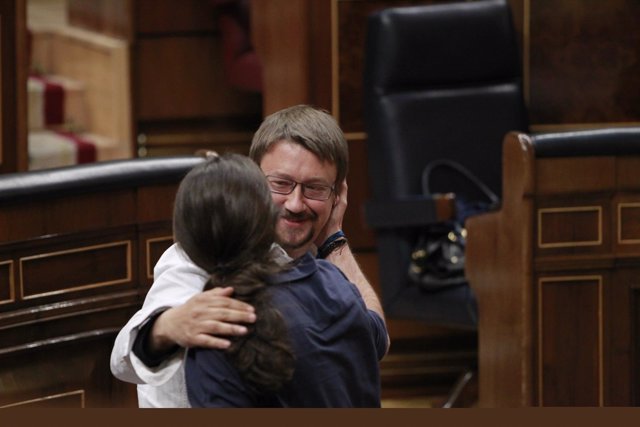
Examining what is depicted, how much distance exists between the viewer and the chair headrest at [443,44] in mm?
4180

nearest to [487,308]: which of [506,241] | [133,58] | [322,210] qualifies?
[506,241]

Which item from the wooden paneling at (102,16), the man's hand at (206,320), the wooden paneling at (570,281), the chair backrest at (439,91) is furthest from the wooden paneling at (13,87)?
the man's hand at (206,320)

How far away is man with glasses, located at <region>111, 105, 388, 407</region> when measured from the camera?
162 cm

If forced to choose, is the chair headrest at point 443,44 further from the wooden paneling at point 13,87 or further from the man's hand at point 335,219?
the man's hand at point 335,219

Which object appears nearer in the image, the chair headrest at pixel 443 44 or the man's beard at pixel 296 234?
the man's beard at pixel 296 234

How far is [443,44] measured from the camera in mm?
4250

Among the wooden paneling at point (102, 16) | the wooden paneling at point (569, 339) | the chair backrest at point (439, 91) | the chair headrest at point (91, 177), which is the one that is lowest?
the wooden paneling at point (569, 339)

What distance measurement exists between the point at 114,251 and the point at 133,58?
3601 mm

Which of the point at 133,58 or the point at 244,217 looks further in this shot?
the point at 133,58

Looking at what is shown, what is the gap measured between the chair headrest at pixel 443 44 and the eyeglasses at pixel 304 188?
7.22ft

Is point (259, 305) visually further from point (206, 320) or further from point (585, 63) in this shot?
point (585, 63)

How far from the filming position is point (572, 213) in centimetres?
329

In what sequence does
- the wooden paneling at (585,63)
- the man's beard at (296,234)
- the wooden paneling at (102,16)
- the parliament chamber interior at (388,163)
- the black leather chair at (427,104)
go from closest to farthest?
the man's beard at (296,234)
the parliament chamber interior at (388,163)
the black leather chair at (427,104)
the wooden paneling at (585,63)
the wooden paneling at (102,16)

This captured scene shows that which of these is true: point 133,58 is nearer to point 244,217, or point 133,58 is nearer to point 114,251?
point 114,251
